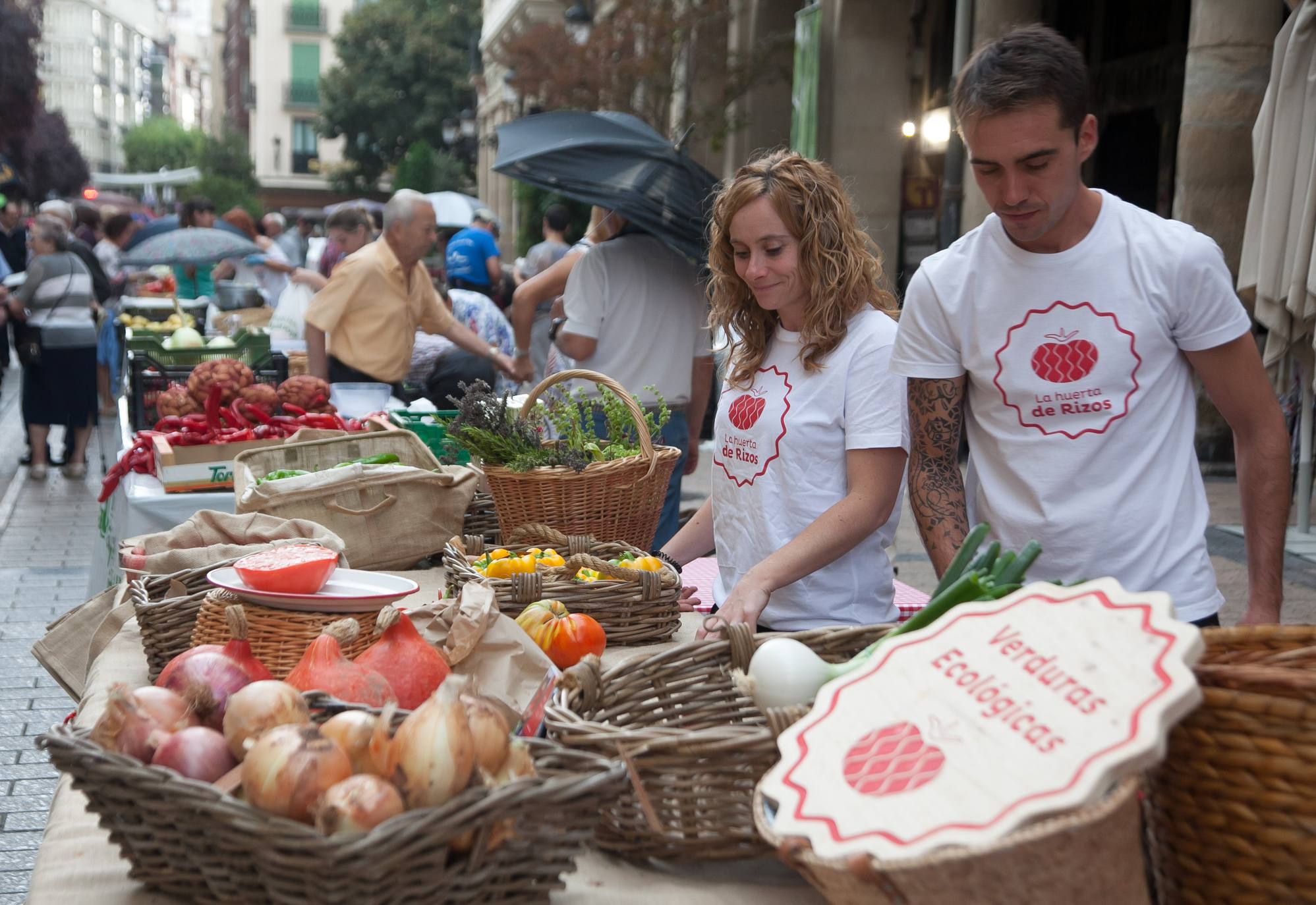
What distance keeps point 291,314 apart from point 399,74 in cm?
4093

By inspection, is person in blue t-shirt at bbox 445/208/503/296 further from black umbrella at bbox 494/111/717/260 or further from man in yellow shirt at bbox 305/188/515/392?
black umbrella at bbox 494/111/717/260

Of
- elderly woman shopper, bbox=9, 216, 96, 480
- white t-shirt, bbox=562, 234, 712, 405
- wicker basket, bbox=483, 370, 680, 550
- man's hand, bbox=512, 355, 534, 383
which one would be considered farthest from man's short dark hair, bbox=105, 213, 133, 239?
wicker basket, bbox=483, 370, 680, 550

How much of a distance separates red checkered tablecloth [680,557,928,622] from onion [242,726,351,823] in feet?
5.83

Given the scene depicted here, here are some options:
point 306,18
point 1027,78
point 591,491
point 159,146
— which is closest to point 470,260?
point 591,491

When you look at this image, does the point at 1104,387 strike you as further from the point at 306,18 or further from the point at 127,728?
the point at 306,18

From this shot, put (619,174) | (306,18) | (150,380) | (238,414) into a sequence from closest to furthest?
(238,414), (619,174), (150,380), (306,18)

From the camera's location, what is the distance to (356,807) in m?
1.38

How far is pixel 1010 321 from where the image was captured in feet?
7.93

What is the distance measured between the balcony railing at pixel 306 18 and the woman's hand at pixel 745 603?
265 ft

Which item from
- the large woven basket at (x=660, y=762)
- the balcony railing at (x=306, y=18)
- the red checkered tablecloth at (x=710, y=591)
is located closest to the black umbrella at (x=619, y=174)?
the red checkered tablecloth at (x=710, y=591)

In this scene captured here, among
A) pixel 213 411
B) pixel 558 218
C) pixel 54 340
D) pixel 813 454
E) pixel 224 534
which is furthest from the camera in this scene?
pixel 54 340

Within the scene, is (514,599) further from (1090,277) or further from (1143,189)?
(1143,189)

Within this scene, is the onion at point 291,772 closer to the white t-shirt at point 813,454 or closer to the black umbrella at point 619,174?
the white t-shirt at point 813,454

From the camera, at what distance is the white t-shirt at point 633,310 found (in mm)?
5699
